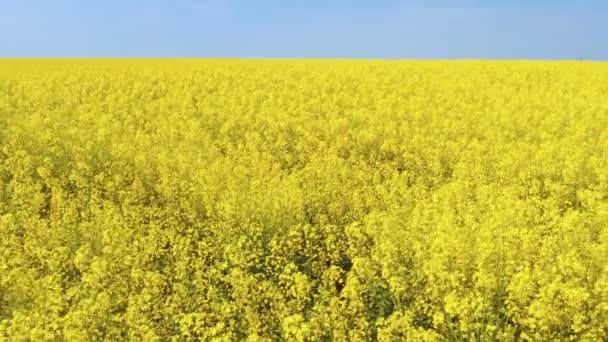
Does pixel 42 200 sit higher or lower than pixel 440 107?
lower

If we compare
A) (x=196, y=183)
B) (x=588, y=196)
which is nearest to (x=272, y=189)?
(x=196, y=183)

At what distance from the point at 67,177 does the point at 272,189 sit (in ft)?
13.2

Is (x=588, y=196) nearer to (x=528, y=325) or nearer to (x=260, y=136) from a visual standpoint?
(x=528, y=325)

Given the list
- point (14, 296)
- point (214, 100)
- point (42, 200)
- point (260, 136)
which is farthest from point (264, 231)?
point (214, 100)

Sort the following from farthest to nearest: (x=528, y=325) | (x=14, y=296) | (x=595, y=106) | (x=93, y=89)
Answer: (x=93, y=89), (x=595, y=106), (x=14, y=296), (x=528, y=325)

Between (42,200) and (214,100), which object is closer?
(42,200)

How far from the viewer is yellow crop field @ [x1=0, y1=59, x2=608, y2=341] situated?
475cm

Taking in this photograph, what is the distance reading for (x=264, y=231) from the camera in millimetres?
7156

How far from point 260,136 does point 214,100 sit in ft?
15.0

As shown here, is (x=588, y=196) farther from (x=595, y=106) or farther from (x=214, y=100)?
(x=214, y=100)

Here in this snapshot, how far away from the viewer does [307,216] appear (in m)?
7.80

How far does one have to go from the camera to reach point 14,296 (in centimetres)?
541

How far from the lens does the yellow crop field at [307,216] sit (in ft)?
15.6

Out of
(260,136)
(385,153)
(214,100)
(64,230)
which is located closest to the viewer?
(64,230)
